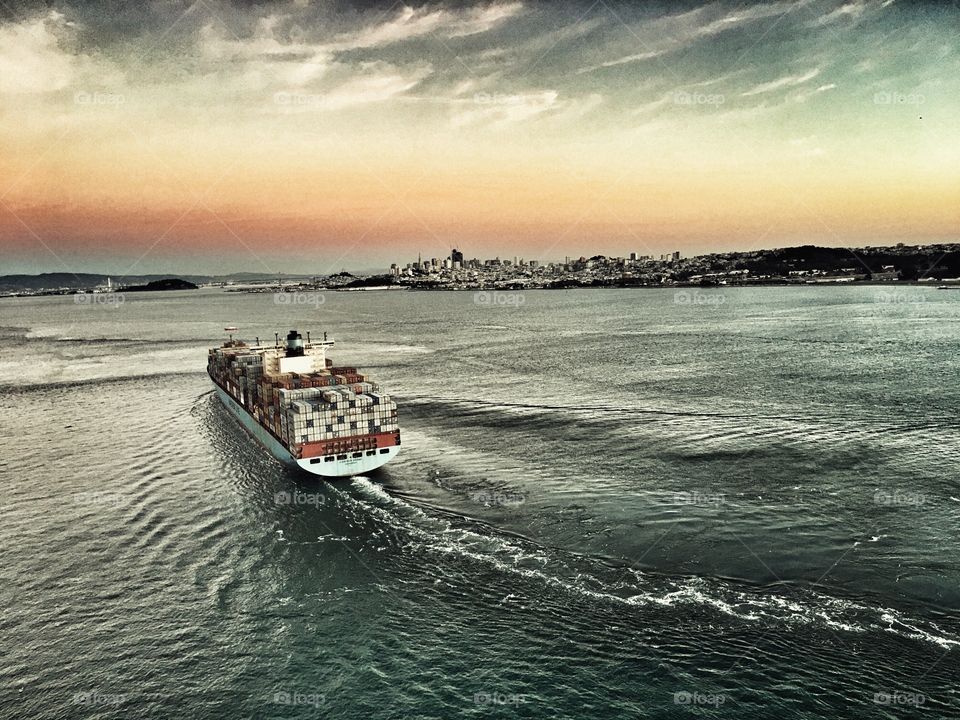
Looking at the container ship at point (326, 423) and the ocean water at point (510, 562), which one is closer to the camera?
the ocean water at point (510, 562)

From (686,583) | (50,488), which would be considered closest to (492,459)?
(686,583)

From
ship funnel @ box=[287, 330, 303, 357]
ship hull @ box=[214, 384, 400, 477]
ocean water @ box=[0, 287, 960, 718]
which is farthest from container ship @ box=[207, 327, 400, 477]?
ship funnel @ box=[287, 330, 303, 357]

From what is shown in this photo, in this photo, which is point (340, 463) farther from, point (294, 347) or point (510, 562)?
point (294, 347)

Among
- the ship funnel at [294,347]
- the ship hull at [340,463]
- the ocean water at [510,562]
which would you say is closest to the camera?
the ocean water at [510,562]

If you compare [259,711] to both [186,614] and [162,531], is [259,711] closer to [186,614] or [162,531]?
[186,614]

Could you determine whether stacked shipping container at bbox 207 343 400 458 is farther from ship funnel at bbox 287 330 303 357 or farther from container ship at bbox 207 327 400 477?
ship funnel at bbox 287 330 303 357

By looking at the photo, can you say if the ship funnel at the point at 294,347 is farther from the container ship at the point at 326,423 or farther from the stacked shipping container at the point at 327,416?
the stacked shipping container at the point at 327,416

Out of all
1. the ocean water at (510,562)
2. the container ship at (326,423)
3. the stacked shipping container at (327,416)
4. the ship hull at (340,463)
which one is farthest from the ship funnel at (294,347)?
the ship hull at (340,463)

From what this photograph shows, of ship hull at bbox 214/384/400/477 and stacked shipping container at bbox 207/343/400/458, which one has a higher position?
stacked shipping container at bbox 207/343/400/458

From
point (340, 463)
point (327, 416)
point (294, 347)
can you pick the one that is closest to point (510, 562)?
point (340, 463)
